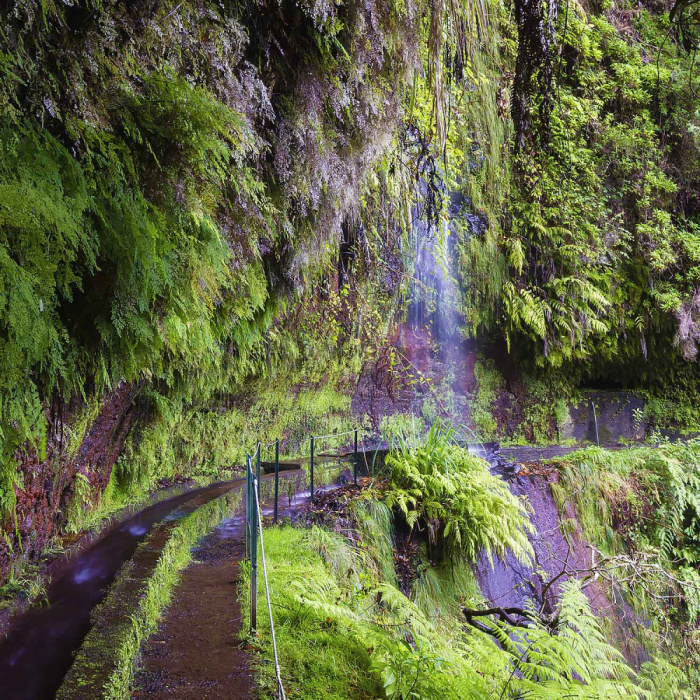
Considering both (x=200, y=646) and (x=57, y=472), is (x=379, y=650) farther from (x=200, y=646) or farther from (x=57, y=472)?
(x=57, y=472)

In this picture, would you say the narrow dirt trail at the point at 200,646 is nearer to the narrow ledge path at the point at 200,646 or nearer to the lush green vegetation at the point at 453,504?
the narrow ledge path at the point at 200,646

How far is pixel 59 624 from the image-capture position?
12.9ft

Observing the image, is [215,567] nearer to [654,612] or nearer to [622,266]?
[654,612]

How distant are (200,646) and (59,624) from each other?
1.31 m

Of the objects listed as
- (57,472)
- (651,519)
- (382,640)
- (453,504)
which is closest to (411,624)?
(382,640)

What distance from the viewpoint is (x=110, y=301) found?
3053 mm

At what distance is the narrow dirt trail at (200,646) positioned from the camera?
2887mm

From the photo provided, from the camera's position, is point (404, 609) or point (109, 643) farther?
point (404, 609)

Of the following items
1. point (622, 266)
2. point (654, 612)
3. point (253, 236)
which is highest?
point (622, 266)

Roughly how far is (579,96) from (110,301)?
14933mm

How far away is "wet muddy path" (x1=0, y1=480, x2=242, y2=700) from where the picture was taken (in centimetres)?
313

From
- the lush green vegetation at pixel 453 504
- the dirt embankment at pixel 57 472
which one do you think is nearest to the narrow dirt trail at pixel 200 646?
the dirt embankment at pixel 57 472

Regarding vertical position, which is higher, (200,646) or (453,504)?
(453,504)

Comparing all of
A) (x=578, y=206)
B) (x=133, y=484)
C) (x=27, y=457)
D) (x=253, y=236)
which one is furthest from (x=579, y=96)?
(x=27, y=457)
